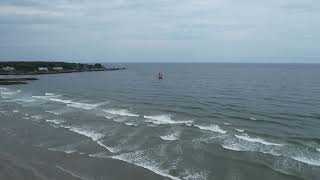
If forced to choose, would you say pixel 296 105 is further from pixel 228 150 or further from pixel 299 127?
pixel 228 150

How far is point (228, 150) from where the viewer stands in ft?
69.1

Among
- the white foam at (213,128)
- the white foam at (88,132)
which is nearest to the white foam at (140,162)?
the white foam at (88,132)

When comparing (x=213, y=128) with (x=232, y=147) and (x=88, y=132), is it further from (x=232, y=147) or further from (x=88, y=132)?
(x=88, y=132)

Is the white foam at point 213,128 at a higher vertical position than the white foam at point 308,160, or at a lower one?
higher

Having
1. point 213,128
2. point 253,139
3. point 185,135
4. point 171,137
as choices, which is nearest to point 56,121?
point 171,137

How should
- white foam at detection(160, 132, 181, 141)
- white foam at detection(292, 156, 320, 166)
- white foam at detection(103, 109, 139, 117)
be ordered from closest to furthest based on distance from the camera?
white foam at detection(292, 156, 320, 166)
white foam at detection(160, 132, 181, 141)
white foam at detection(103, 109, 139, 117)

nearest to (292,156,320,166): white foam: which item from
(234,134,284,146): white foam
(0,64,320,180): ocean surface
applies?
(0,64,320,180): ocean surface

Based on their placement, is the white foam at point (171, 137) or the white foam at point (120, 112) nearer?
the white foam at point (171, 137)

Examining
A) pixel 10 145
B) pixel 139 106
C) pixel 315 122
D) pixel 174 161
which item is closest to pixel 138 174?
pixel 174 161

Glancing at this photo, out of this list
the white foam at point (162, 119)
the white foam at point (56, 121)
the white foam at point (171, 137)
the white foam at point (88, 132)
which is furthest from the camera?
the white foam at point (56, 121)

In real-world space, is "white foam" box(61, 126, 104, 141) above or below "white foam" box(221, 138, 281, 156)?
below

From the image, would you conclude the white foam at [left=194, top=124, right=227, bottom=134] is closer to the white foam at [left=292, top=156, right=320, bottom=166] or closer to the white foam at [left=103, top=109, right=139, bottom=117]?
the white foam at [left=292, top=156, right=320, bottom=166]

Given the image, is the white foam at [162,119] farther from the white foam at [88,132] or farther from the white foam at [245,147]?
the white foam at [245,147]

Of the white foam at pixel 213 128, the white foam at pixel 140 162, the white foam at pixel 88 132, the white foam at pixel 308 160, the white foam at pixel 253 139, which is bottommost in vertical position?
the white foam at pixel 140 162
